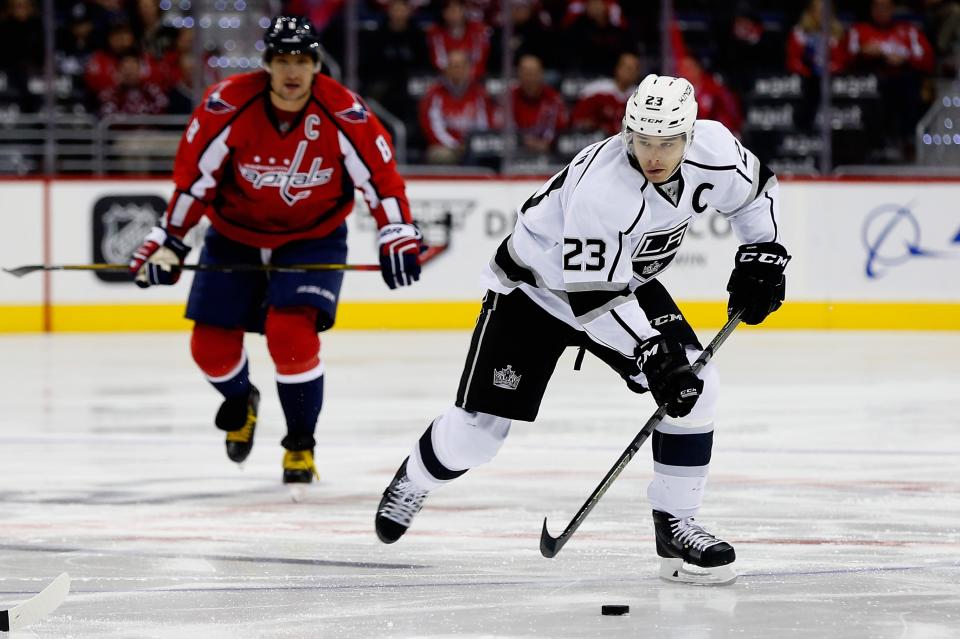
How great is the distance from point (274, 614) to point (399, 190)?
1.96 meters

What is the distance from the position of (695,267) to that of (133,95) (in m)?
3.42

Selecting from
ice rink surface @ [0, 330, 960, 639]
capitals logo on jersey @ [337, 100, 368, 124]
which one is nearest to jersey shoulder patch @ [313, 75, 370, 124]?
capitals logo on jersey @ [337, 100, 368, 124]

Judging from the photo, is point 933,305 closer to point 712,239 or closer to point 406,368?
point 712,239

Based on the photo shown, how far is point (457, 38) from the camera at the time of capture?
10.8 metres

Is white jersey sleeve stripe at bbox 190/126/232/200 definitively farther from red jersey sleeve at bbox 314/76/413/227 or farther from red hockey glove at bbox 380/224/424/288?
red hockey glove at bbox 380/224/424/288

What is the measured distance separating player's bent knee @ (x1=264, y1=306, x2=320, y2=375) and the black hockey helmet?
696 millimetres

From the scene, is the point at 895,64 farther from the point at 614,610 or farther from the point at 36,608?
the point at 36,608

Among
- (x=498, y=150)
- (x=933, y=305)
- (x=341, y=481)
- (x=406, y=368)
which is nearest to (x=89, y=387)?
(x=406, y=368)

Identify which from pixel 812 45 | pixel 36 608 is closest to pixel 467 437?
pixel 36 608

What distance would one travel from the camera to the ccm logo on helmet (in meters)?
3.69

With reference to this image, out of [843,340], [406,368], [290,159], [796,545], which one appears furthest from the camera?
[843,340]

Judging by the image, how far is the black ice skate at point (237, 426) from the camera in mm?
5156

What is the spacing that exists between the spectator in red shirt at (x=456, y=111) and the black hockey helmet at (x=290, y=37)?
5685 mm

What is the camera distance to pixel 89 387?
746cm
